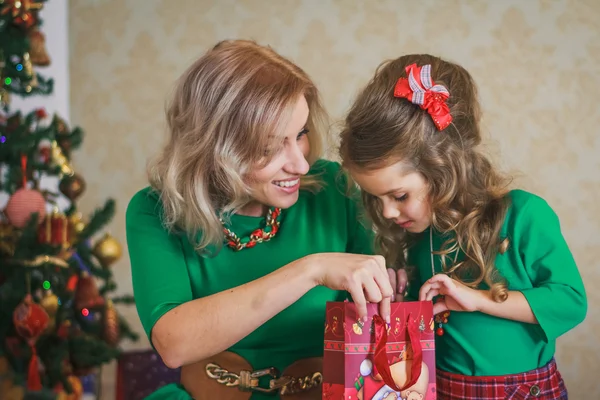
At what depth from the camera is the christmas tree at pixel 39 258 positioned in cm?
208

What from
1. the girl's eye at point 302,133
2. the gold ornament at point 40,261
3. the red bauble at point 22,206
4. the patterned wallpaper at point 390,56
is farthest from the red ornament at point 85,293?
the patterned wallpaper at point 390,56

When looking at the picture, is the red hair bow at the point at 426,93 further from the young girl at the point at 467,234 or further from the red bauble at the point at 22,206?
the red bauble at the point at 22,206

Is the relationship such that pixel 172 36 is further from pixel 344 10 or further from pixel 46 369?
pixel 46 369

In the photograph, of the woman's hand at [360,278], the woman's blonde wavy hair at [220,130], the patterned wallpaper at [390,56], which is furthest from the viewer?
the patterned wallpaper at [390,56]

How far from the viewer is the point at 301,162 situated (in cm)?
152

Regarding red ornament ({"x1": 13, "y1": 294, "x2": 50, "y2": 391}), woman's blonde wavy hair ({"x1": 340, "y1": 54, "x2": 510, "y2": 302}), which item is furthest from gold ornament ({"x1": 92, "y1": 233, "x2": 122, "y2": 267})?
woman's blonde wavy hair ({"x1": 340, "y1": 54, "x2": 510, "y2": 302})

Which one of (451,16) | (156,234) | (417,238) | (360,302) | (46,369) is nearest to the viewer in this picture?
(360,302)

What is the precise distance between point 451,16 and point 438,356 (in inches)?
79.5

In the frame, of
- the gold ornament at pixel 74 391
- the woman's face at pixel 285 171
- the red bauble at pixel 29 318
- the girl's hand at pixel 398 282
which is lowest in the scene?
the gold ornament at pixel 74 391

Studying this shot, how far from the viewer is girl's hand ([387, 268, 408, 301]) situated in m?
1.58

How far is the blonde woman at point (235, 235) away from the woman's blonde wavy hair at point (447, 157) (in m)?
0.16

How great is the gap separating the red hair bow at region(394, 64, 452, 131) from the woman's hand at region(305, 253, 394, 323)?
1.35 ft

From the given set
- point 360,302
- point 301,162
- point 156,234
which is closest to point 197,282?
point 156,234

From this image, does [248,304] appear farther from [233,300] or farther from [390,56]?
[390,56]
